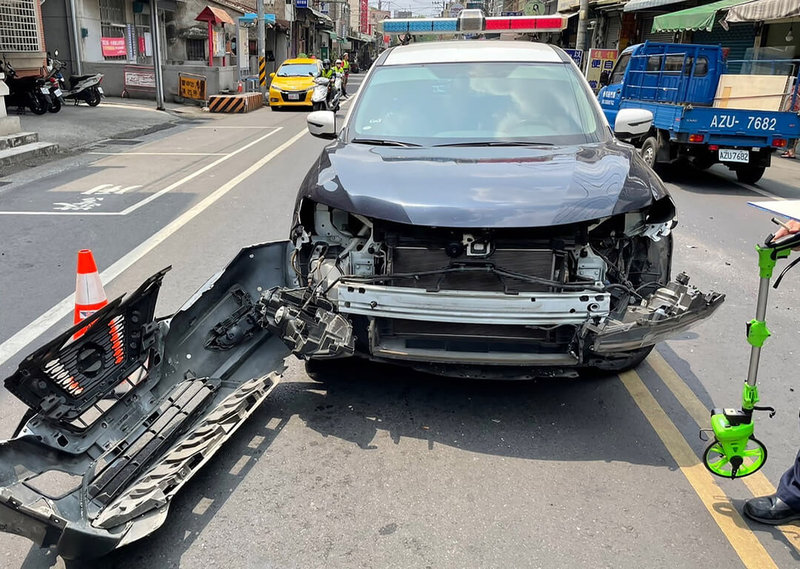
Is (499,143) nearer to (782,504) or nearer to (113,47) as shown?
(782,504)

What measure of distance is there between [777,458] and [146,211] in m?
7.28

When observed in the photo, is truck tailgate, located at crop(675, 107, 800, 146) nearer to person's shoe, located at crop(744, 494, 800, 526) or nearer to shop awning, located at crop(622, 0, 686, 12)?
person's shoe, located at crop(744, 494, 800, 526)

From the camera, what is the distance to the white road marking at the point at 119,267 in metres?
4.65

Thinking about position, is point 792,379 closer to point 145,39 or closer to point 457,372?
point 457,372

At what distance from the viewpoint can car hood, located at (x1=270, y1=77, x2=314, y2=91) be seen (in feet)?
78.7

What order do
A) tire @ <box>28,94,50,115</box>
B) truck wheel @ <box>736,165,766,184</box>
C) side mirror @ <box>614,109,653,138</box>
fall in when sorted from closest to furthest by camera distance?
1. side mirror @ <box>614,109,653,138</box>
2. truck wheel @ <box>736,165,766,184</box>
3. tire @ <box>28,94,50,115</box>

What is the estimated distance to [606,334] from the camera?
3314 mm

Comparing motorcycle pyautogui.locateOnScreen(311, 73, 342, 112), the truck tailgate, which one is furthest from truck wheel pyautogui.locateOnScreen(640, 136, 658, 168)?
motorcycle pyautogui.locateOnScreen(311, 73, 342, 112)

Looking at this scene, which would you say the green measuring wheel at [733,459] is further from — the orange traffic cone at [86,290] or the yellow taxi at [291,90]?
the yellow taxi at [291,90]

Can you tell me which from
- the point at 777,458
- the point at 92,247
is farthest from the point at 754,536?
the point at 92,247

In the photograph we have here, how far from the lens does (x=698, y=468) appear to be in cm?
341

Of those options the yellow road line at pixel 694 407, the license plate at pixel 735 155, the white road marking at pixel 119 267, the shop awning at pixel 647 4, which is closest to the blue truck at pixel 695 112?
the license plate at pixel 735 155

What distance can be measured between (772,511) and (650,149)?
980cm

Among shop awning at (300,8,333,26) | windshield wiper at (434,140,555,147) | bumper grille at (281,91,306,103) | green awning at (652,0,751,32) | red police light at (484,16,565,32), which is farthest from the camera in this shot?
shop awning at (300,8,333,26)
